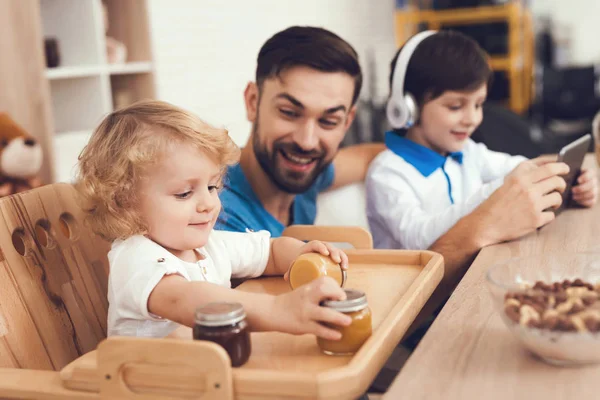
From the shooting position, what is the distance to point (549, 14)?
655 cm

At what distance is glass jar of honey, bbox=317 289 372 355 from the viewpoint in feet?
3.06

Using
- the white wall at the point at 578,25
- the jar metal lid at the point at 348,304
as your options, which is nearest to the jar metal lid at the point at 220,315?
the jar metal lid at the point at 348,304

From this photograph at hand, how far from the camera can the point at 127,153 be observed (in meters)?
1.11

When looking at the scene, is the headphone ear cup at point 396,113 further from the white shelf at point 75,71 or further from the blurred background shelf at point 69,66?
the white shelf at point 75,71

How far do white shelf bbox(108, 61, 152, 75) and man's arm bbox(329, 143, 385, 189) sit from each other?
1.01 metres

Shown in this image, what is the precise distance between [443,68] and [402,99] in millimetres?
129

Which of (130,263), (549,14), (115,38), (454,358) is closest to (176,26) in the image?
(115,38)

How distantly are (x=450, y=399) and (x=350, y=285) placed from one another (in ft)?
1.52

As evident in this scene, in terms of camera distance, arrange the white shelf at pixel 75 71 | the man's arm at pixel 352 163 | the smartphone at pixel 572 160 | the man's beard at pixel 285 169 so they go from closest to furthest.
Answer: the smartphone at pixel 572 160
the man's beard at pixel 285 169
the man's arm at pixel 352 163
the white shelf at pixel 75 71

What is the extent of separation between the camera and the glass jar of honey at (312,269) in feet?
3.84

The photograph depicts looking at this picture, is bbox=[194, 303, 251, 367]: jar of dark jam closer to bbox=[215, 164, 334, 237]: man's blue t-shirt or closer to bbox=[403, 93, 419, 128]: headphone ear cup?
bbox=[215, 164, 334, 237]: man's blue t-shirt

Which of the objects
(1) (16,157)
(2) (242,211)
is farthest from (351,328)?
(1) (16,157)

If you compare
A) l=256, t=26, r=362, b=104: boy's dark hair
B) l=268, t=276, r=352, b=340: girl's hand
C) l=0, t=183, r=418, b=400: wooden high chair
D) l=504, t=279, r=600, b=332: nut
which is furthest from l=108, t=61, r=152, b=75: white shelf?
l=504, t=279, r=600, b=332: nut

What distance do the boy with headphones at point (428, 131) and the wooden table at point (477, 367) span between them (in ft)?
2.33
